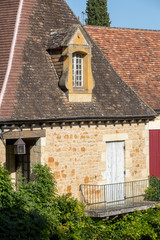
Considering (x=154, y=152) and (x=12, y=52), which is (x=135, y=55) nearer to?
(x=154, y=152)

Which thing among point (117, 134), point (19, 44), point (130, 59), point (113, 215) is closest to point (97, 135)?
point (117, 134)

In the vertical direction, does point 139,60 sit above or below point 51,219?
above

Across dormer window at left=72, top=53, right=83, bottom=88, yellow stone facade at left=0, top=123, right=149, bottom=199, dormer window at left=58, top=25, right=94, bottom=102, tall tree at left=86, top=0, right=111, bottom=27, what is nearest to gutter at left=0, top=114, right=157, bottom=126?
yellow stone facade at left=0, top=123, right=149, bottom=199

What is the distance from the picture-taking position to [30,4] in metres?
18.5

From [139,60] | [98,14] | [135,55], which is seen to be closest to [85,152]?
[139,60]

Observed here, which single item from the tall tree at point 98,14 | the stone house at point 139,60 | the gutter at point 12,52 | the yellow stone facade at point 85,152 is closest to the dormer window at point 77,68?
the yellow stone facade at point 85,152

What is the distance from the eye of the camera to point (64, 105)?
17.5 metres

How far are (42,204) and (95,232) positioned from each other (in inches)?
81.0

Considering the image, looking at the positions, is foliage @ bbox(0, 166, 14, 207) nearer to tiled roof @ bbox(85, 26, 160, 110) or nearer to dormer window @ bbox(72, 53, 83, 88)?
dormer window @ bbox(72, 53, 83, 88)

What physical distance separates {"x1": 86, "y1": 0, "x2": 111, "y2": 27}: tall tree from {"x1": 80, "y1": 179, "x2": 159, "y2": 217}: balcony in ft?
65.5

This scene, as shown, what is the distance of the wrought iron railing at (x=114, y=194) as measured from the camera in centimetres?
1780

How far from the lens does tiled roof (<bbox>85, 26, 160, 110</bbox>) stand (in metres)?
21.9

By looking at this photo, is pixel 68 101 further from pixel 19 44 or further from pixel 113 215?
pixel 113 215

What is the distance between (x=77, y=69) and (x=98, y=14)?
20.5 metres
